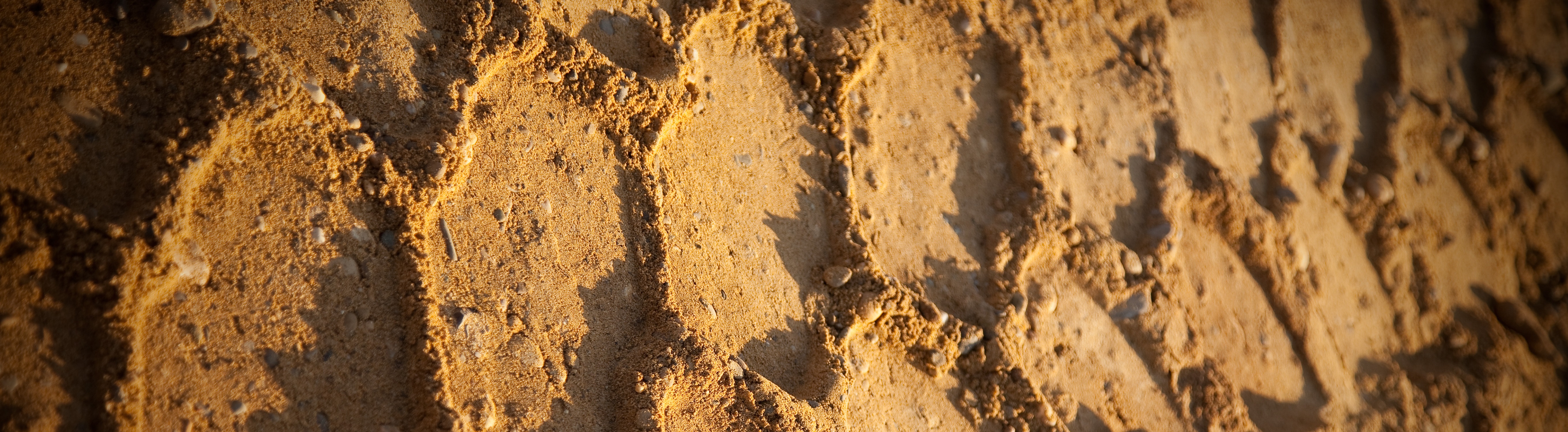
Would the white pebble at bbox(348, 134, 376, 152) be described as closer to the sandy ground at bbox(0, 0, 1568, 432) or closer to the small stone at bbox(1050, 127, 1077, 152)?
the sandy ground at bbox(0, 0, 1568, 432)

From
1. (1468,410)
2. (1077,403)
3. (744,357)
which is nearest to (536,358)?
(744,357)

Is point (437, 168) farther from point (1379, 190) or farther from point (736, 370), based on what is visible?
point (1379, 190)

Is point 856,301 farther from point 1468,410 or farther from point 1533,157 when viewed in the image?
point 1533,157

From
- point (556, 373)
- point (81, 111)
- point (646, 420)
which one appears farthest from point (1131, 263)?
point (81, 111)

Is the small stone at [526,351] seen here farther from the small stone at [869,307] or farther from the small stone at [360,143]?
the small stone at [869,307]

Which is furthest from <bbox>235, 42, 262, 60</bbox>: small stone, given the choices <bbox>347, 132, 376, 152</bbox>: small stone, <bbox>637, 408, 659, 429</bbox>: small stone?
<bbox>637, 408, 659, 429</bbox>: small stone


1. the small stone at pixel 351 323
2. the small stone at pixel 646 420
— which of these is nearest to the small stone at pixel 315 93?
the small stone at pixel 351 323
